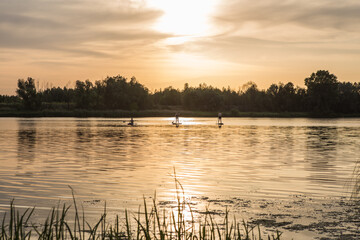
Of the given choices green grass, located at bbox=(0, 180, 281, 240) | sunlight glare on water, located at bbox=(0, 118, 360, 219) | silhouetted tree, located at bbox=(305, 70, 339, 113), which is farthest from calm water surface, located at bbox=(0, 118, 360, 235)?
silhouetted tree, located at bbox=(305, 70, 339, 113)

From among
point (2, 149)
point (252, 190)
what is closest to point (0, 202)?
point (252, 190)

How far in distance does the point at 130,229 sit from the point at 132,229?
4147 mm

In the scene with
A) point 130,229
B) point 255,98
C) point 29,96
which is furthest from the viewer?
point 255,98

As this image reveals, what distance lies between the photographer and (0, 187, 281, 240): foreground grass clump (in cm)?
531

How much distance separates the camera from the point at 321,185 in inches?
659

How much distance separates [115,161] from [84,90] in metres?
159

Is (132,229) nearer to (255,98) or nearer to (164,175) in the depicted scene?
(164,175)

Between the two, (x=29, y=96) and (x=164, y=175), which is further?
(x=29, y=96)

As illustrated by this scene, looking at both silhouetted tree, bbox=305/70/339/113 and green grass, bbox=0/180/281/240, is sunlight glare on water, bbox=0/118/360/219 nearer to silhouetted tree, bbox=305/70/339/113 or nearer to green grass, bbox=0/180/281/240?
green grass, bbox=0/180/281/240

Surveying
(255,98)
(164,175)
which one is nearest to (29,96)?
Result: (255,98)

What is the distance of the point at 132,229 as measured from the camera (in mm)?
10492

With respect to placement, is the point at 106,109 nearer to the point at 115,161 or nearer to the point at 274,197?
the point at 115,161

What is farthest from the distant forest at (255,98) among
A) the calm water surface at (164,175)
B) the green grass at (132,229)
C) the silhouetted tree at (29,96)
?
the green grass at (132,229)

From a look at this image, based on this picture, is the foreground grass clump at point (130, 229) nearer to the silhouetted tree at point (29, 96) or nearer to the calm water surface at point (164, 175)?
the calm water surface at point (164, 175)
